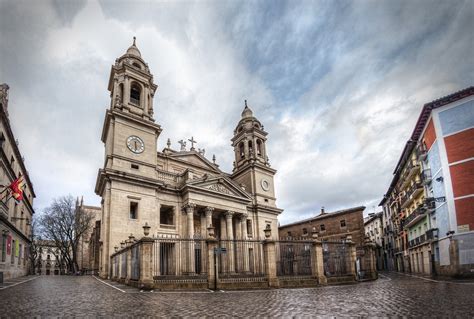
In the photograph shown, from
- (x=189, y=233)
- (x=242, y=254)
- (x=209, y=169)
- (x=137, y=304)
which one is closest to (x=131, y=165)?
(x=189, y=233)

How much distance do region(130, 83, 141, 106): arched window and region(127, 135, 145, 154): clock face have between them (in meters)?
4.55

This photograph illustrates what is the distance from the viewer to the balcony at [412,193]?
94.8 ft

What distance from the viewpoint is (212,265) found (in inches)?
585

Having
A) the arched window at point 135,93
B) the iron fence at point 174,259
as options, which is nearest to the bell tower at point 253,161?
the iron fence at point 174,259

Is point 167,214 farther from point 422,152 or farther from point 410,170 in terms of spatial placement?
point 410,170

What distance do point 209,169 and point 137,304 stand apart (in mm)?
27822

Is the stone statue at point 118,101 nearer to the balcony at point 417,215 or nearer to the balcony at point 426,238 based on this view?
the balcony at point 417,215

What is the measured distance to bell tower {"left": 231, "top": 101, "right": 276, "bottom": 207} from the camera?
126ft

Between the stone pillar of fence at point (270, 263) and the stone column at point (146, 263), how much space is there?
5.54 metres

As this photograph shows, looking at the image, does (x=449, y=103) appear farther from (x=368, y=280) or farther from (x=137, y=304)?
(x=137, y=304)

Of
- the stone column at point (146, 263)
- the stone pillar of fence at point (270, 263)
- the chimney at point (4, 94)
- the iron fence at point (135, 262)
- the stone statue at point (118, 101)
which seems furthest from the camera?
the stone statue at point (118, 101)

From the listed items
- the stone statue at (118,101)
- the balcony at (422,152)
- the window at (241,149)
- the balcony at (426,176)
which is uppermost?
the stone statue at (118,101)

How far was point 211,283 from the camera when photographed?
14.5 metres

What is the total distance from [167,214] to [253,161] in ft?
42.3
